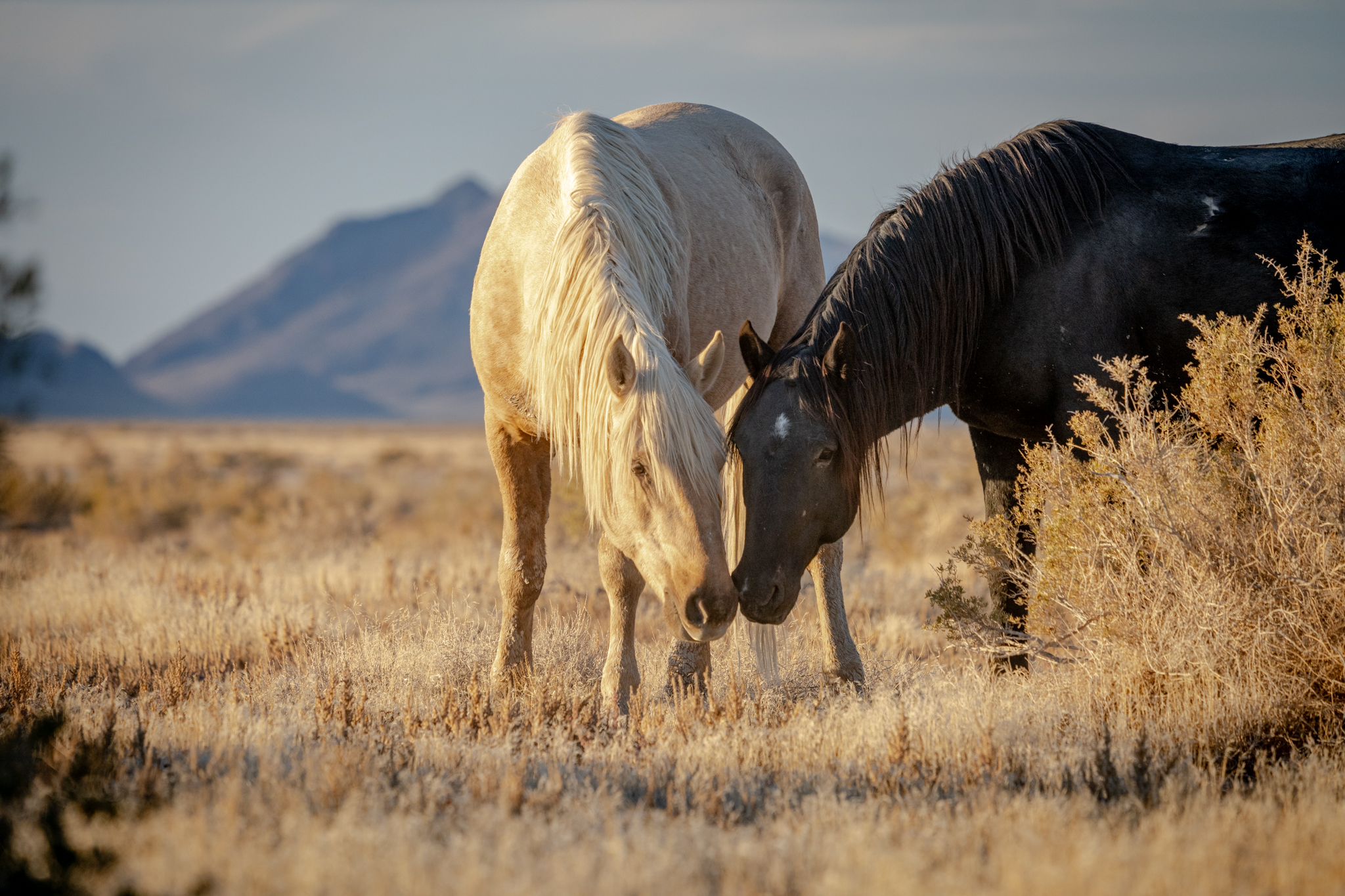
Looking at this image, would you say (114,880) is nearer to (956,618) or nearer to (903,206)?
(956,618)

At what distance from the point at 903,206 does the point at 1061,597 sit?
6.64ft

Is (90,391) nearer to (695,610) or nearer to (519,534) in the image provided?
(519,534)

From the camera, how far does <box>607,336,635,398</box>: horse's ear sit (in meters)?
3.69

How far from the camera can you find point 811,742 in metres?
3.87

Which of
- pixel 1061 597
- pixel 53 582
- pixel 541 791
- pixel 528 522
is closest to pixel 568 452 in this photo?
pixel 528 522

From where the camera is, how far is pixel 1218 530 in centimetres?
406

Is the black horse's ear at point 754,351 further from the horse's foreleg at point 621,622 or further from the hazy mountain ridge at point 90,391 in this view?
the hazy mountain ridge at point 90,391

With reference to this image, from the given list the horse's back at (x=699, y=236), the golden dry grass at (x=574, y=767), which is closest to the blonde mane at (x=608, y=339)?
the horse's back at (x=699, y=236)

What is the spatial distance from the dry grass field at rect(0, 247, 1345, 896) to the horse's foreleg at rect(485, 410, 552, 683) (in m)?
0.23

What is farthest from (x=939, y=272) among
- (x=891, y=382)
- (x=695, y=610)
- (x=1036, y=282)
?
(x=695, y=610)

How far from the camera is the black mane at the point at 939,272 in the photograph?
455 cm

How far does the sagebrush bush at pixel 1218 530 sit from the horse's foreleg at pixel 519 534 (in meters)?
2.32

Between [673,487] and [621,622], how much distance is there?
4.05 feet

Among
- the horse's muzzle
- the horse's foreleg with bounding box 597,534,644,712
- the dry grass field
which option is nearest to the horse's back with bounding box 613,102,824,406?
the horse's foreleg with bounding box 597,534,644,712
